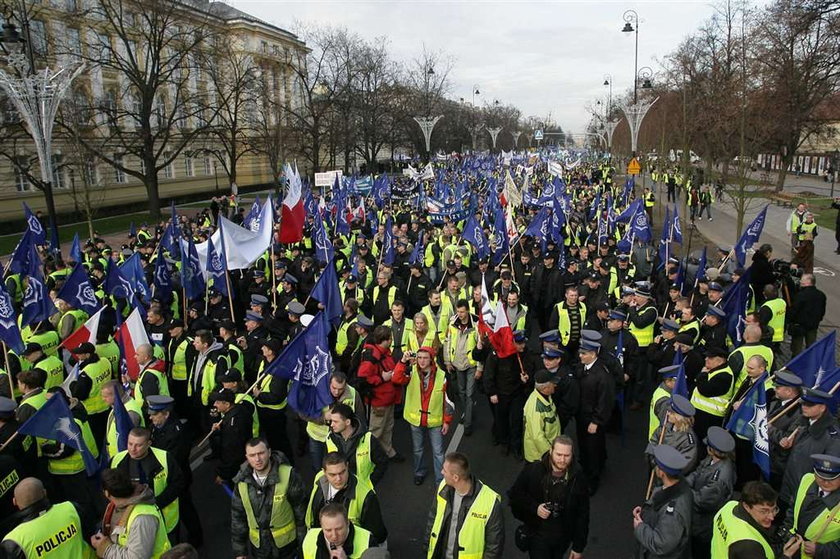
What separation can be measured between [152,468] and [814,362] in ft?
20.1

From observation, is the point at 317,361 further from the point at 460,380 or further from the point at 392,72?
the point at 392,72

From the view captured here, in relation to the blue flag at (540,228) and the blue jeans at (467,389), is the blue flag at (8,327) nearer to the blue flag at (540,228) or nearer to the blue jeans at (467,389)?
the blue jeans at (467,389)

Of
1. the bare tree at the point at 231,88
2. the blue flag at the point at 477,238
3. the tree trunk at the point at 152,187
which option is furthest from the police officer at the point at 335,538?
the tree trunk at the point at 152,187

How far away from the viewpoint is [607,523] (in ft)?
19.2

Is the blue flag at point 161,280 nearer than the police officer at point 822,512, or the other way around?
the police officer at point 822,512

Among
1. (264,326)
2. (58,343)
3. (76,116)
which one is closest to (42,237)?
(58,343)

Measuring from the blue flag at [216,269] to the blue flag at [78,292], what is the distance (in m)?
1.77

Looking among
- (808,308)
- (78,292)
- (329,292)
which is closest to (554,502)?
(329,292)

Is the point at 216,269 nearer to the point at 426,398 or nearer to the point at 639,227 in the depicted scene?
the point at 426,398

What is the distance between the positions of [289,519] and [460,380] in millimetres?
3627

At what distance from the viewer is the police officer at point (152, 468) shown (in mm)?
4484

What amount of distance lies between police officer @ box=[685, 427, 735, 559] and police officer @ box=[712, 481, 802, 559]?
70 cm

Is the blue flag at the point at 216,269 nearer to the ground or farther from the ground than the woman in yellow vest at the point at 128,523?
farther from the ground

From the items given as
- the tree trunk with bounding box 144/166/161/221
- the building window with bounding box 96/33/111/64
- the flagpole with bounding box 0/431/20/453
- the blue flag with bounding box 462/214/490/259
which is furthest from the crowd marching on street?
the tree trunk with bounding box 144/166/161/221
